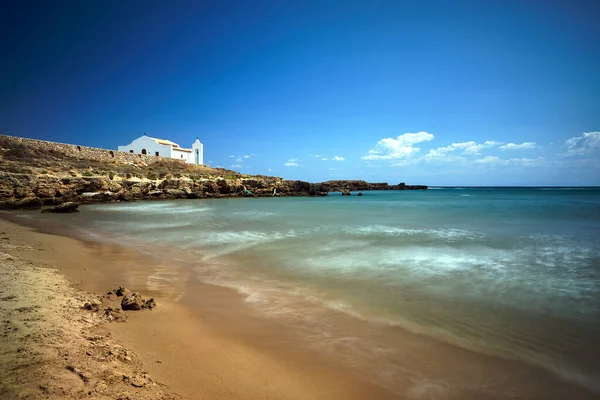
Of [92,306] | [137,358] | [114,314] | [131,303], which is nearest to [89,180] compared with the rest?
[92,306]

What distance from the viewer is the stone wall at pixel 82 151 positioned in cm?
3353

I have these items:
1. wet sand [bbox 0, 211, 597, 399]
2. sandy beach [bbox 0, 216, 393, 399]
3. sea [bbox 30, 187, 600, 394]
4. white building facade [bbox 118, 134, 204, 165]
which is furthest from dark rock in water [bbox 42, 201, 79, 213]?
white building facade [bbox 118, 134, 204, 165]

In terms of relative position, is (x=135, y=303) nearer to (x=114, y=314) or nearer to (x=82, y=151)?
(x=114, y=314)

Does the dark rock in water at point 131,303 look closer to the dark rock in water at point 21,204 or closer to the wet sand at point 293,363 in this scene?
the wet sand at point 293,363

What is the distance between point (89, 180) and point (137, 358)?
31165mm

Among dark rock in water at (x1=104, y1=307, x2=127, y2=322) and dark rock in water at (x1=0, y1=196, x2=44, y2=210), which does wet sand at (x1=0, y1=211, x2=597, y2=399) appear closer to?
dark rock in water at (x1=104, y1=307, x2=127, y2=322)

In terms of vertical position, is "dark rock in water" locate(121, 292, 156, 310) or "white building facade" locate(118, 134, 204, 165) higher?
"white building facade" locate(118, 134, 204, 165)

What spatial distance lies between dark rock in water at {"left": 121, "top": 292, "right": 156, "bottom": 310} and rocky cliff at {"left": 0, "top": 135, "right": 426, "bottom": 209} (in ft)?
72.7

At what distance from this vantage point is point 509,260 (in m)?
7.73

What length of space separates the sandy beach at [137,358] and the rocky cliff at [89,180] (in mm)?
22368

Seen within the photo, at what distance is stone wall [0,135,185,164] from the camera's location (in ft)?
110

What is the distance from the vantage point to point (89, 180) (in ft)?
90.7

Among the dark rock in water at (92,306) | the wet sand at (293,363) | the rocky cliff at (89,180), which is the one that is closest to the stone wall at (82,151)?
the rocky cliff at (89,180)

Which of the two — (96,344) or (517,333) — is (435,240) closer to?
(517,333)
